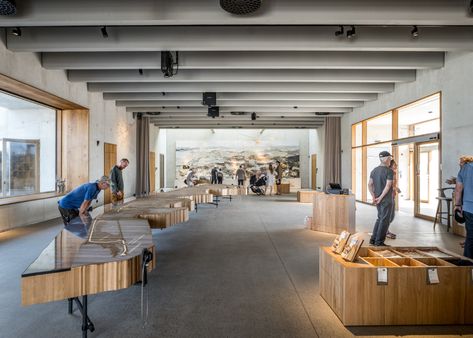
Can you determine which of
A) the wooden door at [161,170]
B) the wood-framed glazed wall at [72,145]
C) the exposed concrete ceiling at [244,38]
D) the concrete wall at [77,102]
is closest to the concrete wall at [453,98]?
the exposed concrete ceiling at [244,38]

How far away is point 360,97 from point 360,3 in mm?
5882

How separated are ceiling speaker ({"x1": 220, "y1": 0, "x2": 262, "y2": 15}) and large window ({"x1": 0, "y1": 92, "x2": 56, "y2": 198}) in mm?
6181

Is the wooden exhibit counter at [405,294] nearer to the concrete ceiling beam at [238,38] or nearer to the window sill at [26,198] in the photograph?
the concrete ceiling beam at [238,38]

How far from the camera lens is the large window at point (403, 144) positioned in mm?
8312

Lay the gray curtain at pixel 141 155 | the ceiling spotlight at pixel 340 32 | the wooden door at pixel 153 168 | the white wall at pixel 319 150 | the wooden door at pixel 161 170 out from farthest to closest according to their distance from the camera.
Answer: the wooden door at pixel 161 170 < the white wall at pixel 319 150 < the wooden door at pixel 153 168 < the gray curtain at pixel 141 155 < the ceiling spotlight at pixel 340 32

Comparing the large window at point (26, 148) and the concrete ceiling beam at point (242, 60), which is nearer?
the concrete ceiling beam at point (242, 60)

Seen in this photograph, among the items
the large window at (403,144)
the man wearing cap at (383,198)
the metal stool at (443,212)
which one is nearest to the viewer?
the man wearing cap at (383,198)

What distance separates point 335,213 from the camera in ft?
19.8

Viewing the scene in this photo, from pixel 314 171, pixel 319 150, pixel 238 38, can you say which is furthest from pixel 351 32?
pixel 314 171

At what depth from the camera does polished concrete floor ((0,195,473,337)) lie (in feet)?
8.01

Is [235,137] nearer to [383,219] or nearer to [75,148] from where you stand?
[75,148]

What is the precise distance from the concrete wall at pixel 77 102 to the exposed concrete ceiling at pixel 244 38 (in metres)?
0.33

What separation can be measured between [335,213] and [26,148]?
27.0 ft

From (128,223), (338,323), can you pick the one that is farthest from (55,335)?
(338,323)
